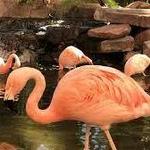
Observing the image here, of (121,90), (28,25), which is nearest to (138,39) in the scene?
(28,25)

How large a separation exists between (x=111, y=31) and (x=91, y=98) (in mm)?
7999

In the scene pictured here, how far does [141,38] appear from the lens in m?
13.0

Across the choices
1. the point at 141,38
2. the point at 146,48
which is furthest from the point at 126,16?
the point at 146,48

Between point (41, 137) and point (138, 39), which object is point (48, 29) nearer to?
point (138, 39)

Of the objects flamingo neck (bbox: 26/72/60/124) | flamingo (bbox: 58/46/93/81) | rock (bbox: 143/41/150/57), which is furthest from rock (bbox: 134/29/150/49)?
flamingo neck (bbox: 26/72/60/124)

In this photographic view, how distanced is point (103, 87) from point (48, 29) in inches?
369

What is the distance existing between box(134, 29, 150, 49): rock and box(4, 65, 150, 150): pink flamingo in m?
8.11

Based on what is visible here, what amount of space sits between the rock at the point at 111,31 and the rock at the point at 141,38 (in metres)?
0.34

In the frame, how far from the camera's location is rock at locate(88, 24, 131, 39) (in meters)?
12.6

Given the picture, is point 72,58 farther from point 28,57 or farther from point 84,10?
point 84,10

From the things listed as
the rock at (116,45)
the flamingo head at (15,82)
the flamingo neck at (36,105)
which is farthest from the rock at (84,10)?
the flamingo head at (15,82)

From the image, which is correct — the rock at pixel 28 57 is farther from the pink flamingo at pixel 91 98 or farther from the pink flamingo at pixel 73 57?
the pink flamingo at pixel 91 98

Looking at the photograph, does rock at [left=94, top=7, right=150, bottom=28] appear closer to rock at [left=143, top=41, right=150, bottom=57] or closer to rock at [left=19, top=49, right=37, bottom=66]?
rock at [left=143, top=41, right=150, bottom=57]

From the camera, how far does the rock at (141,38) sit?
12.8 meters
